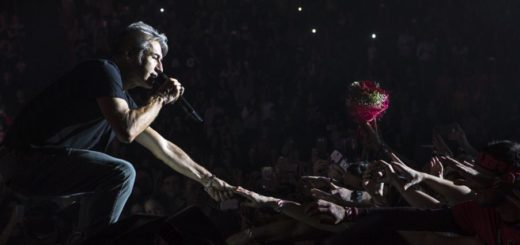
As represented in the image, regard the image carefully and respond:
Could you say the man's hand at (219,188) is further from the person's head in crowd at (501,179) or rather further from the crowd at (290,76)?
the crowd at (290,76)

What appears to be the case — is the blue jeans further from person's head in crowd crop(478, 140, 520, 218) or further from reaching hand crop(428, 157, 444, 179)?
reaching hand crop(428, 157, 444, 179)

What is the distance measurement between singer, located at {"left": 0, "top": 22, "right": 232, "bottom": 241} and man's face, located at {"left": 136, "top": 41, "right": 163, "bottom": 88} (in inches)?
0.8

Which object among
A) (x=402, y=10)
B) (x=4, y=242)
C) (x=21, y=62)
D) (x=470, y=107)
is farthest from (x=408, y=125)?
(x=21, y=62)

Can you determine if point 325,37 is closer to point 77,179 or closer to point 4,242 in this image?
point 4,242

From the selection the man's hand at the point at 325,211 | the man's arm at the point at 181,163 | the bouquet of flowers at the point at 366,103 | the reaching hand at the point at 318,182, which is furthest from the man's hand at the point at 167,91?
the bouquet of flowers at the point at 366,103

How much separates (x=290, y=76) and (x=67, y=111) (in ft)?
22.9

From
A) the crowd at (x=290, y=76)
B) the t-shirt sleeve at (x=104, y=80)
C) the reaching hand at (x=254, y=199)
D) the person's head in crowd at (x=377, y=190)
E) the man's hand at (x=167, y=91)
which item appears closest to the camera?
the t-shirt sleeve at (x=104, y=80)

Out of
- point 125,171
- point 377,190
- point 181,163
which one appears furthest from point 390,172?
point 125,171

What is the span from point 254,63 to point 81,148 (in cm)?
718

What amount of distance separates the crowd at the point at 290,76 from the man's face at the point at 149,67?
244 cm

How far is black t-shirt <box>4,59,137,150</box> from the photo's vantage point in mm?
2506

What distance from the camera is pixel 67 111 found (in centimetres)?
254

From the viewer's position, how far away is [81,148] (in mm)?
2627

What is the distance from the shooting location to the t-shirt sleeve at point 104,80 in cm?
246
